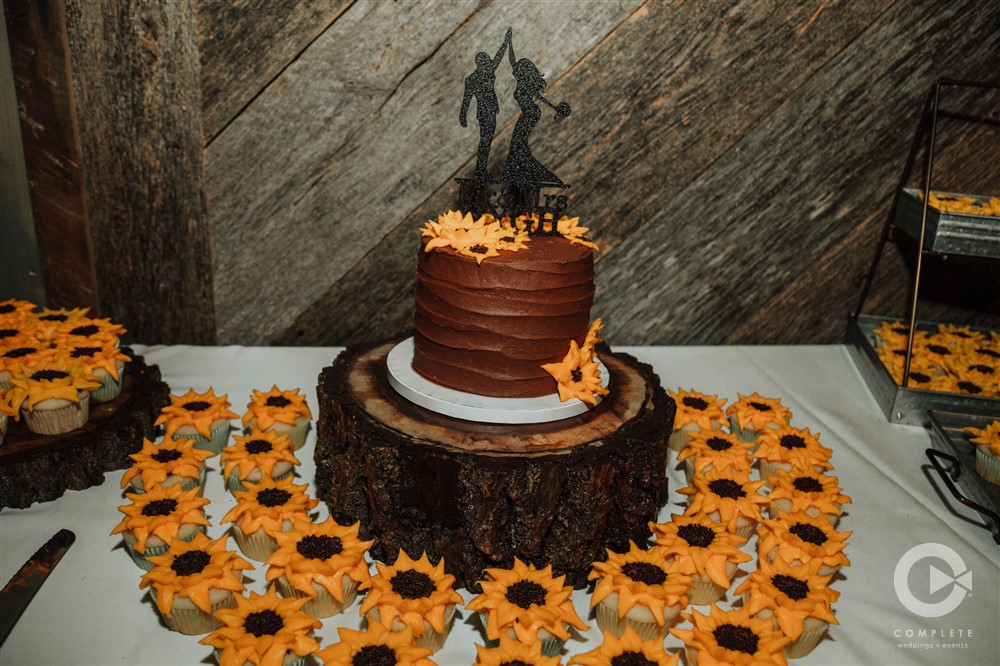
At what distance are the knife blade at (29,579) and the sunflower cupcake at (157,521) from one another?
12 cm

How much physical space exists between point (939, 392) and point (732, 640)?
4.26ft

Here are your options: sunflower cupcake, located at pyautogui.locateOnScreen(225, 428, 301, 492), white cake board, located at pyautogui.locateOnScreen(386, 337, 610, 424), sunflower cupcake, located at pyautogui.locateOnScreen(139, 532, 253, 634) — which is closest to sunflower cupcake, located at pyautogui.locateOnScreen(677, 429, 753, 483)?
white cake board, located at pyautogui.locateOnScreen(386, 337, 610, 424)

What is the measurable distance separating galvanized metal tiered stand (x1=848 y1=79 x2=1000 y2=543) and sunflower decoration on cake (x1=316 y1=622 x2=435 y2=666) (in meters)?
1.37

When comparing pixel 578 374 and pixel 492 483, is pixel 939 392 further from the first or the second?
pixel 492 483

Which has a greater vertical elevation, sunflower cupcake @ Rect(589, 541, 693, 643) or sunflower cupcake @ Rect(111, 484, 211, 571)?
sunflower cupcake @ Rect(589, 541, 693, 643)

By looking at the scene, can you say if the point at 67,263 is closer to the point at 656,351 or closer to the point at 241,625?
the point at 241,625

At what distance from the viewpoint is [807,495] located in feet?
5.93

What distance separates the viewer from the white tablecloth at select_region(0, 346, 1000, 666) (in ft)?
4.82

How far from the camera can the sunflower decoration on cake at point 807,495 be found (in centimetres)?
178

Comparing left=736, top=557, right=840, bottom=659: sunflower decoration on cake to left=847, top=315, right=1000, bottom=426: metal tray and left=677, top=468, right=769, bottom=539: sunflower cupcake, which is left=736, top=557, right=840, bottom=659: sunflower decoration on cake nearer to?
left=677, top=468, right=769, bottom=539: sunflower cupcake

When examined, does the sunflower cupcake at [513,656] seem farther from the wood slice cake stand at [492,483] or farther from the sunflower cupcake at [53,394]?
the sunflower cupcake at [53,394]

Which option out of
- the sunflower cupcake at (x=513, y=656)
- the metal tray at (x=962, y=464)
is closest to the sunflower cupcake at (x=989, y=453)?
the metal tray at (x=962, y=464)

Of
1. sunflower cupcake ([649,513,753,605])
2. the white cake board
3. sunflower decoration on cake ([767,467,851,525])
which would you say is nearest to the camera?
sunflower cupcake ([649,513,753,605])
